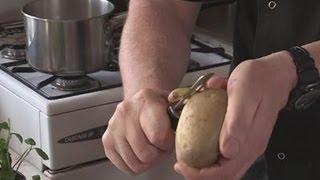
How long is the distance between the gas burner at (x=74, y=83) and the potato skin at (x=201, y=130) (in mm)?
734

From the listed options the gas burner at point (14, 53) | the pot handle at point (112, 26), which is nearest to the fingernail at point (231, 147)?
the pot handle at point (112, 26)

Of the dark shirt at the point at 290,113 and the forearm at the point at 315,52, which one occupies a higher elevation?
the forearm at the point at 315,52

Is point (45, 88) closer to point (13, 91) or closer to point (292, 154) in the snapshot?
point (13, 91)

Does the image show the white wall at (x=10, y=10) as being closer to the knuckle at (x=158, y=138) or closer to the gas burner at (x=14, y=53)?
the gas burner at (x=14, y=53)

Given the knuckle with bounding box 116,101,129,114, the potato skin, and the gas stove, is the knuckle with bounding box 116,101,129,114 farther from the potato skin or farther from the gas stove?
the gas stove

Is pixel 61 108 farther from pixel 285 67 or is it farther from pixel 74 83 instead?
pixel 285 67

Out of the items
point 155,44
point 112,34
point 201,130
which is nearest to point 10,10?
point 112,34

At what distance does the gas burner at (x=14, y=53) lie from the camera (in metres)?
Answer: 1.55

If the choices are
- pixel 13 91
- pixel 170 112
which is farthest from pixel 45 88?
pixel 170 112

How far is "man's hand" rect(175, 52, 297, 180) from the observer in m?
0.65

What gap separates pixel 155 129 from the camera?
0.75m

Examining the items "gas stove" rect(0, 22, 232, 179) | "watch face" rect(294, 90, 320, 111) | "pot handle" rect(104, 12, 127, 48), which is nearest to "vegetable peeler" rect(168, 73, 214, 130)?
"watch face" rect(294, 90, 320, 111)

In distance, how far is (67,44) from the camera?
4.58 feet

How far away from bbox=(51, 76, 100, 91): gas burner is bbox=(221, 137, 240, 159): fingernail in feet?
2.55
